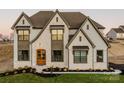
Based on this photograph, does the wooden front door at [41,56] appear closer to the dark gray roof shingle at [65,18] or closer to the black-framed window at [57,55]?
the black-framed window at [57,55]

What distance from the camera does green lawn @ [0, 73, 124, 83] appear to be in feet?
45.8

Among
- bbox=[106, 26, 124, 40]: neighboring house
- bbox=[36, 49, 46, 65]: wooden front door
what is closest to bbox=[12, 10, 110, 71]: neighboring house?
bbox=[36, 49, 46, 65]: wooden front door

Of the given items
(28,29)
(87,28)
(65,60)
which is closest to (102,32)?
(87,28)

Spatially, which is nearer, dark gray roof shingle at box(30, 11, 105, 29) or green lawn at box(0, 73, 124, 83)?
green lawn at box(0, 73, 124, 83)

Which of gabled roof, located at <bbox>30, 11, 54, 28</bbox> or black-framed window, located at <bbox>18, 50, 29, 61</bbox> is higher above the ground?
gabled roof, located at <bbox>30, 11, 54, 28</bbox>

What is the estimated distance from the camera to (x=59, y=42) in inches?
564

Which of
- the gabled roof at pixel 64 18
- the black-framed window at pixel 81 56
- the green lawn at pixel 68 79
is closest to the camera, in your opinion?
the green lawn at pixel 68 79

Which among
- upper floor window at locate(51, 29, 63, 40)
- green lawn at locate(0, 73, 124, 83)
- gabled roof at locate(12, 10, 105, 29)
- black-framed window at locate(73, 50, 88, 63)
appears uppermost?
gabled roof at locate(12, 10, 105, 29)

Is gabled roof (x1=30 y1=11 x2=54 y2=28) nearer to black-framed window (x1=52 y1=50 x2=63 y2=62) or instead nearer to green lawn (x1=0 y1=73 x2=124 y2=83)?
black-framed window (x1=52 y1=50 x2=63 y2=62)

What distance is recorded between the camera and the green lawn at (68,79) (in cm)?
1396

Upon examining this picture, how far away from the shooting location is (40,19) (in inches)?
567

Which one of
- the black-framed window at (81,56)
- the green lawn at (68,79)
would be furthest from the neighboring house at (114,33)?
the green lawn at (68,79)
